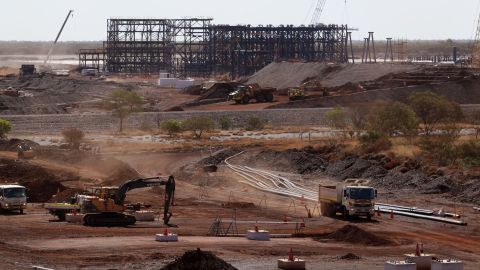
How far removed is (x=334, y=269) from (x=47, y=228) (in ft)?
45.3

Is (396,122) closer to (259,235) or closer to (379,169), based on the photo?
(379,169)

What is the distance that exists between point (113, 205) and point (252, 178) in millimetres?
20251

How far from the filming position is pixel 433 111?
7650 cm

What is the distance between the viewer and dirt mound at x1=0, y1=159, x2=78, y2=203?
53.7 metres

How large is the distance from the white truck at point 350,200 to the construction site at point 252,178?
0.06m

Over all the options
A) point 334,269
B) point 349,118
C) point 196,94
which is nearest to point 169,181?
point 334,269

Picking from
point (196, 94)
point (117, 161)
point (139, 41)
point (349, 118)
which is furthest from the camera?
point (139, 41)

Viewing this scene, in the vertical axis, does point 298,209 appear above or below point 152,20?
below

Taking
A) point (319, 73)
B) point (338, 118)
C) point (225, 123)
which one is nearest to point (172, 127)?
point (225, 123)

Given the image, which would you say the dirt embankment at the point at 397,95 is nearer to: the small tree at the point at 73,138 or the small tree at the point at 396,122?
the small tree at the point at 396,122

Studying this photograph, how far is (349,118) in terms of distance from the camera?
288 feet

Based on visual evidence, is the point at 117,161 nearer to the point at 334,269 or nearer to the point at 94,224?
the point at 94,224

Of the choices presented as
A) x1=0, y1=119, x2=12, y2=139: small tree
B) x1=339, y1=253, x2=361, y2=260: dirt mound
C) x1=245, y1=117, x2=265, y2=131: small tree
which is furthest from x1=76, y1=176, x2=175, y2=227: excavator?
x1=245, y1=117, x2=265, y2=131: small tree

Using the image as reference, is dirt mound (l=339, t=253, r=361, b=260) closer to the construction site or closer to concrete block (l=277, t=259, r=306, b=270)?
the construction site
